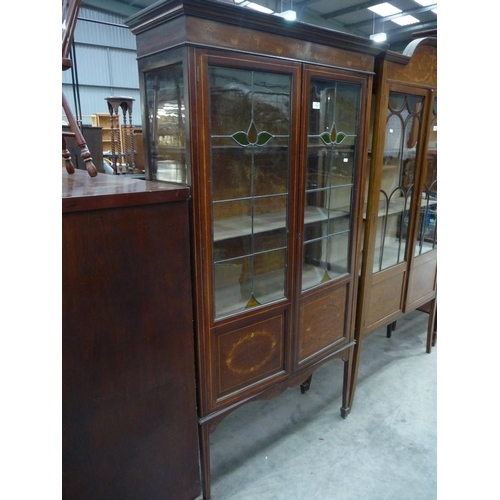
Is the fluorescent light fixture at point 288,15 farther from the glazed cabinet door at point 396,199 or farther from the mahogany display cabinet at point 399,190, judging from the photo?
the glazed cabinet door at point 396,199

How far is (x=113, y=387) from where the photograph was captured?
1152mm

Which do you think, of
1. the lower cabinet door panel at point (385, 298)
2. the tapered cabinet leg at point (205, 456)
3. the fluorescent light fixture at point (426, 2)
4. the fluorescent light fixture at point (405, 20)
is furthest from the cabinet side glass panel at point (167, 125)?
the fluorescent light fixture at point (405, 20)

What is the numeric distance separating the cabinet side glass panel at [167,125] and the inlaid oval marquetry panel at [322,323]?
2.62ft

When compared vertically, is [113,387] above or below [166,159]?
below

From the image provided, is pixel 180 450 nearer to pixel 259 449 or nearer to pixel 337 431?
pixel 259 449

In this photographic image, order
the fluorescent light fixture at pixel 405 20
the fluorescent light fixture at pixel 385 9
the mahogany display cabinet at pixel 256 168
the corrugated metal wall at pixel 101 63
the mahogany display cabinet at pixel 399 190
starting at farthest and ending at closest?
the corrugated metal wall at pixel 101 63
the fluorescent light fixture at pixel 405 20
the fluorescent light fixture at pixel 385 9
the mahogany display cabinet at pixel 399 190
the mahogany display cabinet at pixel 256 168

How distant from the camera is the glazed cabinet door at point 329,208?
151 centimetres

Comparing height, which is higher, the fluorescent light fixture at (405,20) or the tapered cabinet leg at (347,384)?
the fluorescent light fixture at (405,20)

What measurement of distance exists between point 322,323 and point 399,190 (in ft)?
2.89

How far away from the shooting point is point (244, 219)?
1.44 meters

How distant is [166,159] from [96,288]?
53 centimetres

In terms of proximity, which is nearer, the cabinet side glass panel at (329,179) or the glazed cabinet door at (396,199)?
the cabinet side glass panel at (329,179)

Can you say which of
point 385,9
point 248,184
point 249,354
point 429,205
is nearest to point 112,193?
point 248,184

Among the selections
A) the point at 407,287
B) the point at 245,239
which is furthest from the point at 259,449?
the point at 407,287
